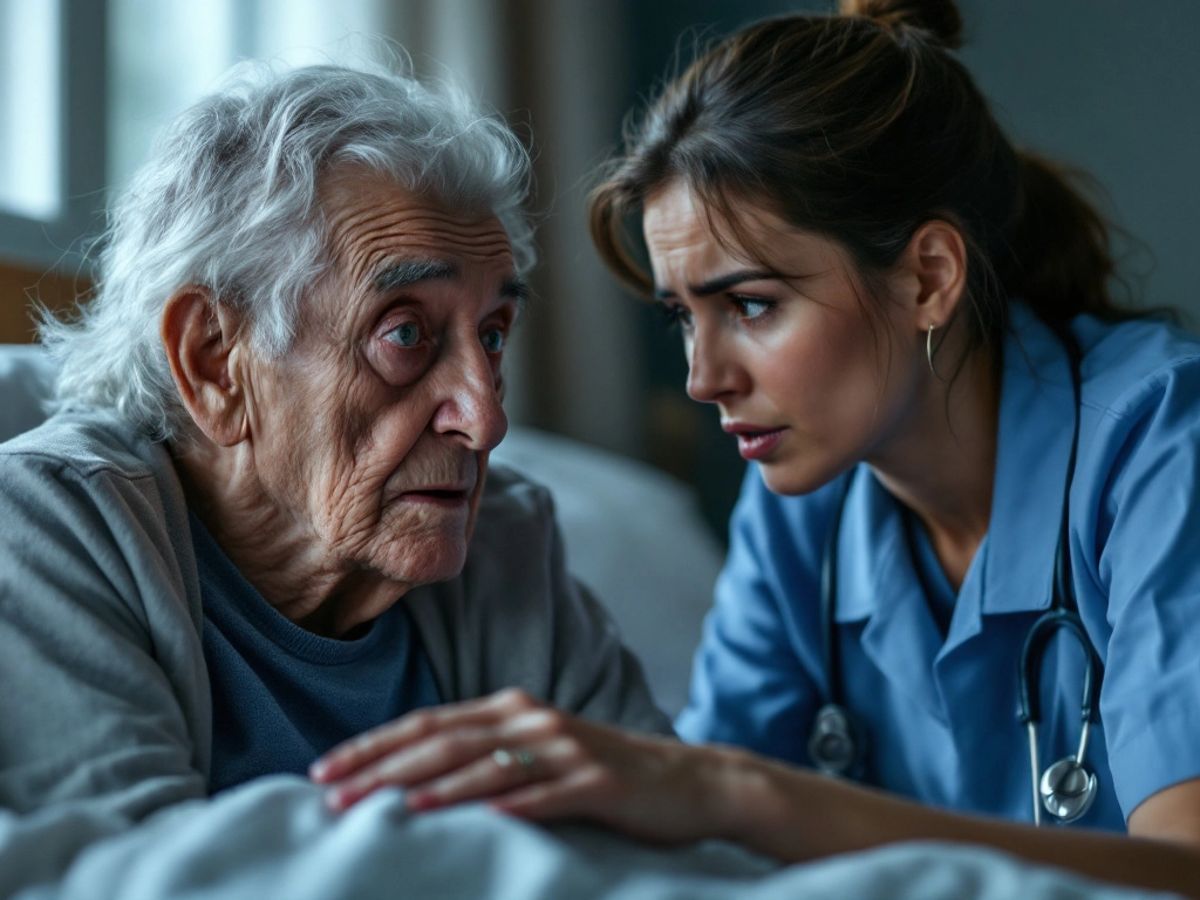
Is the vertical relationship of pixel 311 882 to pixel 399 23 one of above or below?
below

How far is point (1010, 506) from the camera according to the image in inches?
57.0

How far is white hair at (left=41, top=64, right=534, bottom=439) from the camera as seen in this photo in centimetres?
119

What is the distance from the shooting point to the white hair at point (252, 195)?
1194 millimetres

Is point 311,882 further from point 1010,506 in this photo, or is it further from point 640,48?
point 640,48

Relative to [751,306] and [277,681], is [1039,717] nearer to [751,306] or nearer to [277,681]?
[751,306]

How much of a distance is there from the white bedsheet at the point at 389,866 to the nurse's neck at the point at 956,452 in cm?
86

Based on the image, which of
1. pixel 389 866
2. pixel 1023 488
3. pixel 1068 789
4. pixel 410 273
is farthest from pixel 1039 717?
pixel 389 866

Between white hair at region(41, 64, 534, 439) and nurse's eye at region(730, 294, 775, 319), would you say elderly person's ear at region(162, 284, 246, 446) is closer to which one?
white hair at region(41, 64, 534, 439)

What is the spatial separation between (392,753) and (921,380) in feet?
2.97

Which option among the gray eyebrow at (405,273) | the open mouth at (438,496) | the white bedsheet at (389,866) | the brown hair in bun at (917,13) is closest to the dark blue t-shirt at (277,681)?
the open mouth at (438,496)

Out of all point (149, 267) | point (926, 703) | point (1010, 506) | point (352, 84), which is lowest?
point (926, 703)

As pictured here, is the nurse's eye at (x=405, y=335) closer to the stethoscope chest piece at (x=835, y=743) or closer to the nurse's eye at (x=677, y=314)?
the nurse's eye at (x=677, y=314)

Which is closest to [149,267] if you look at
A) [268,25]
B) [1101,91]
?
[268,25]

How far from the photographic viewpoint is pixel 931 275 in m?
1.48
